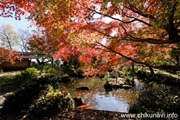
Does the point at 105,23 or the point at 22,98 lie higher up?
the point at 105,23

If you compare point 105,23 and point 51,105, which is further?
point 105,23

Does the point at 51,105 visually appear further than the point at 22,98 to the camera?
No

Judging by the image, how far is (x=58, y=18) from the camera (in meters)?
3.79

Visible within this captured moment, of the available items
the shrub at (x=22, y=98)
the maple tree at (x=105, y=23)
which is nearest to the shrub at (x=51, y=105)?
the shrub at (x=22, y=98)

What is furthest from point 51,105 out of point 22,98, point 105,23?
point 105,23

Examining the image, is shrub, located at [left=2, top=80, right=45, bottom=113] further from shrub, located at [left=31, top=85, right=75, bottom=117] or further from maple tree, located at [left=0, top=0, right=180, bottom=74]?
maple tree, located at [left=0, top=0, right=180, bottom=74]

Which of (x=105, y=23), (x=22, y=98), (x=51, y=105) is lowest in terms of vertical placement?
(x=51, y=105)

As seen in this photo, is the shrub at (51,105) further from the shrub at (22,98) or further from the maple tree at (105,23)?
the maple tree at (105,23)

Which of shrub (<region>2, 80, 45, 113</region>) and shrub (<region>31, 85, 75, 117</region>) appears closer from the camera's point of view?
shrub (<region>31, 85, 75, 117</region>)

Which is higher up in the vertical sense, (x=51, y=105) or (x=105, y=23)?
(x=105, y=23)

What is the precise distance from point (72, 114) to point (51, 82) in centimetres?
270

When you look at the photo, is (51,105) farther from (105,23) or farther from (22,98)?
(105,23)

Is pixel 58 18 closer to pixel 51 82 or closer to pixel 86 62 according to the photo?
pixel 51 82

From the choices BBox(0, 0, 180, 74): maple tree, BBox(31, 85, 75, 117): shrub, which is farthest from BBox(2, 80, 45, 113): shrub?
BBox(0, 0, 180, 74): maple tree
